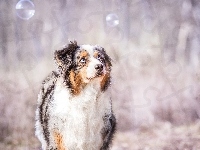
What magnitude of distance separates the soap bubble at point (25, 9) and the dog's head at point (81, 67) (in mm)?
609

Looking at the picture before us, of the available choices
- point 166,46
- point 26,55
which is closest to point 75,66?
point 26,55

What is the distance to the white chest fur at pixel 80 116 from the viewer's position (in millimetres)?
2658

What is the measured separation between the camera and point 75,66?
2.63m

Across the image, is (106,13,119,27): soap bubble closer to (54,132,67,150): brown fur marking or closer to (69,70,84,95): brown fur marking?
(69,70,84,95): brown fur marking

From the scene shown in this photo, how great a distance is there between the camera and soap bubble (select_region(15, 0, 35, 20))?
3.12m

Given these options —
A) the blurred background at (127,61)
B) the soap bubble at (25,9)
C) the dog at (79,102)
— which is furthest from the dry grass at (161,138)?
the soap bubble at (25,9)

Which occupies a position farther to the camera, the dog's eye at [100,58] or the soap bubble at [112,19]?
the soap bubble at [112,19]

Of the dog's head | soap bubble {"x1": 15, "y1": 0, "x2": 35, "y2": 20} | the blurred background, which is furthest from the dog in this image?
soap bubble {"x1": 15, "y1": 0, "x2": 35, "y2": 20}

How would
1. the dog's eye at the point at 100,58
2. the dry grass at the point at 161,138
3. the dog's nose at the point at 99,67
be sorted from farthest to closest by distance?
the dry grass at the point at 161,138, the dog's eye at the point at 100,58, the dog's nose at the point at 99,67

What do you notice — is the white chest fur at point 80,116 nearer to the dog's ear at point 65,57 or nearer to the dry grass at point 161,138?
the dog's ear at point 65,57

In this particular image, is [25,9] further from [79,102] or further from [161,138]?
[161,138]

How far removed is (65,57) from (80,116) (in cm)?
42

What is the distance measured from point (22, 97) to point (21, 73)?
0.63ft

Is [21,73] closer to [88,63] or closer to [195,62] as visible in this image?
[88,63]
